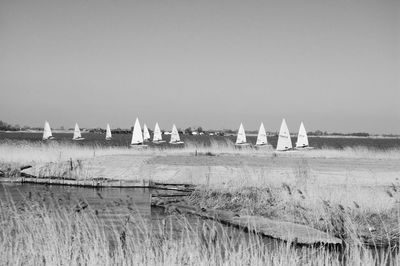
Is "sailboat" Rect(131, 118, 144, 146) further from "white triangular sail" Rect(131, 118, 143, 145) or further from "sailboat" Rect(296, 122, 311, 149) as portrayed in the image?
"sailboat" Rect(296, 122, 311, 149)

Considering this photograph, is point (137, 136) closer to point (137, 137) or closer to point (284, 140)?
point (137, 137)

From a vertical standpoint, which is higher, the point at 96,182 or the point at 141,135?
the point at 141,135

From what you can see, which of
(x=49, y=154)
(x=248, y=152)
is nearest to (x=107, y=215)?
(x=49, y=154)

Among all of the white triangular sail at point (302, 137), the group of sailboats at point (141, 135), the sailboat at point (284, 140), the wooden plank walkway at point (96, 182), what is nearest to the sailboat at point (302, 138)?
the white triangular sail at point (302, 137)

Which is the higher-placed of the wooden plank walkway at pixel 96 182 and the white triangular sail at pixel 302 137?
the white triangular sail at pixel 302 137

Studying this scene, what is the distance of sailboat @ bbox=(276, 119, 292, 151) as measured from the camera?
52.8 m

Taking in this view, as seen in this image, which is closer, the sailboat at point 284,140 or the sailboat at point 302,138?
the sailboat at point 284,140

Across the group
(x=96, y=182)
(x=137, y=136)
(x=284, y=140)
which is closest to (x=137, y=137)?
(x=137, y=136)

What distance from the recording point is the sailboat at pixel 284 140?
173 ft

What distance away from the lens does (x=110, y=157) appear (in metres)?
34.5

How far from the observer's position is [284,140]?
175 feet

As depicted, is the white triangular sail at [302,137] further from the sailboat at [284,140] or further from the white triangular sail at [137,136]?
the white triangular sail at [137,136]

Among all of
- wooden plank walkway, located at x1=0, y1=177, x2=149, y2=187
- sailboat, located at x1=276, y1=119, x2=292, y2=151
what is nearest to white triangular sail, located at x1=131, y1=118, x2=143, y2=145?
sailboat, located at x1=276, y1=119, x2=292, y2=151

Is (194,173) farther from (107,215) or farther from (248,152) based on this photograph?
(248,152)
